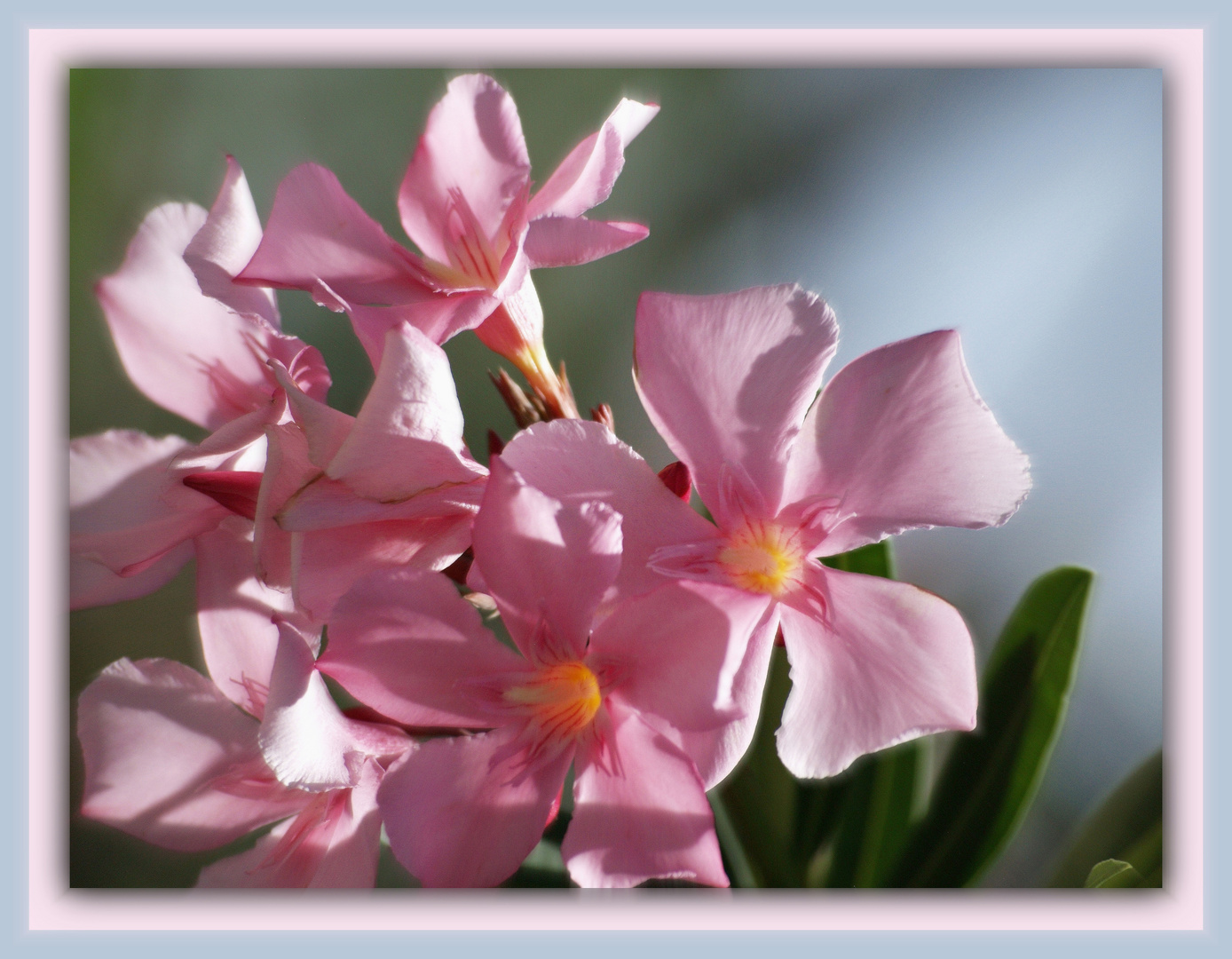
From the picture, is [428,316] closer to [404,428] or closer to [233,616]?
[404,428]

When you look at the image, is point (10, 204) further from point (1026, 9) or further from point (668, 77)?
point (1026, 9)

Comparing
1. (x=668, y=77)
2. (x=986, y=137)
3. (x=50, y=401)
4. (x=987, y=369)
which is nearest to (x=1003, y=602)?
(x=987, y=369)

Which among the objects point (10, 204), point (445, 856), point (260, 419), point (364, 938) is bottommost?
point (364, 938)

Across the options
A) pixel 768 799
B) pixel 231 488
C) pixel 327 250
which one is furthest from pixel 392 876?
pixel 327 250

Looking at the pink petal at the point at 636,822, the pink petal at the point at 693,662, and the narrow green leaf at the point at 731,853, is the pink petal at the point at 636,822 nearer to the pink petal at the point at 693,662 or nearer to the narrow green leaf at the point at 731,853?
the pink petal at the point at 693,662

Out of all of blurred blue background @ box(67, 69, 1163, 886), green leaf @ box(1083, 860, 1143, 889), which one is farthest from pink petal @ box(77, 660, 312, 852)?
green leaf @ box(1083, 860, 1143, 889)
